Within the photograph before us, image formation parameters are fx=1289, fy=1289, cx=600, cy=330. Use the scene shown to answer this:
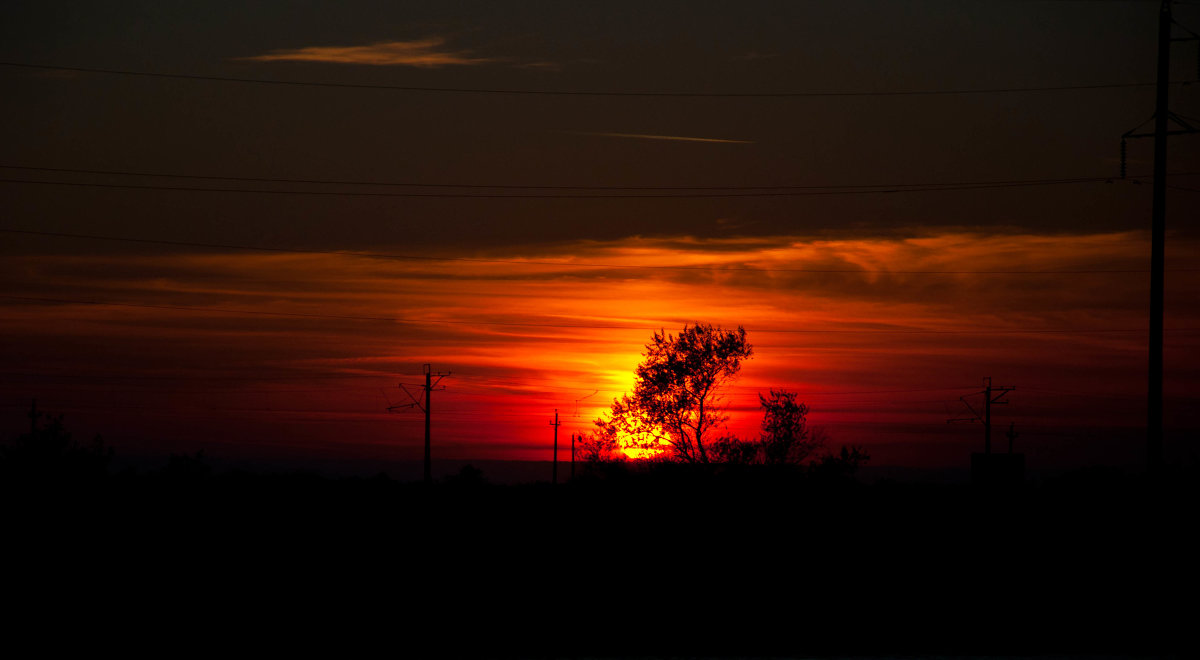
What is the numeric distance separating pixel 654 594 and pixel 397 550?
312 inches

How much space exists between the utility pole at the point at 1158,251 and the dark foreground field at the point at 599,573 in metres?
1.95

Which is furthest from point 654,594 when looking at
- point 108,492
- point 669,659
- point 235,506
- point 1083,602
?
point 108,492

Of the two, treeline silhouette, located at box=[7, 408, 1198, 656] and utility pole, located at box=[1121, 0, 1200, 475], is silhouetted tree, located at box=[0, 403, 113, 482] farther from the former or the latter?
utility pole, located at box=[1121, 0, 1200, 475]

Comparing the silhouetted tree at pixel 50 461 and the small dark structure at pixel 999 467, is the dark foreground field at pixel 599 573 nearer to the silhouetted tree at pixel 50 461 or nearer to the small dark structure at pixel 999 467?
the silhouetted tree at pixel 50 461

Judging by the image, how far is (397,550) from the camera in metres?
38.8

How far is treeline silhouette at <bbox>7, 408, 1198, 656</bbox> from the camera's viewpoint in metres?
33.7

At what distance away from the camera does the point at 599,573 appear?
3825 cm

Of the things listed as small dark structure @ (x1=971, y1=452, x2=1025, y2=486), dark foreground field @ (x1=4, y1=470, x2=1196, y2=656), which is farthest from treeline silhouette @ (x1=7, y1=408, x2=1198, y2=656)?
small dark structure @ (x1=971, y1=452, x2=1025, y2=486)

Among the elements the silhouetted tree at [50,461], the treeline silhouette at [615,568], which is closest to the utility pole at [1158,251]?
the treeline silhouette at [615,568]

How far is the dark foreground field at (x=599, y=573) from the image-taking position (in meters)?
33.2

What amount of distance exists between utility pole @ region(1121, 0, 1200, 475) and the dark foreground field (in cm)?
195

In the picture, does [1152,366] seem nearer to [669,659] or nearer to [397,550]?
[669,659]

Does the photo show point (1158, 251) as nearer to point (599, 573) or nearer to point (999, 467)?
point (599, 573)

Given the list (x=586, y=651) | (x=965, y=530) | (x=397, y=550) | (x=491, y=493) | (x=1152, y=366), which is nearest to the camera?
(x=586, y=651)
